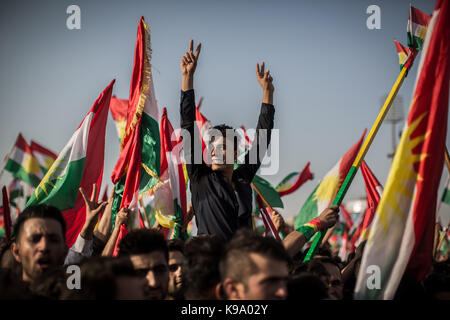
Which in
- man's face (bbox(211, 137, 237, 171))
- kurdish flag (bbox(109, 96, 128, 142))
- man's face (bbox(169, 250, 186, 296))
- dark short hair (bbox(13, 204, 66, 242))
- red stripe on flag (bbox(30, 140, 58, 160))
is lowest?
man's face (bbox(169, 250, 186, 296))

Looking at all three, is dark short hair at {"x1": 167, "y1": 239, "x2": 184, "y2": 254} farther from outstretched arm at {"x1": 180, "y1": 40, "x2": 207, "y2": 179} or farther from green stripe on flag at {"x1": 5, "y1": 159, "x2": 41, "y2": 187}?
green stripe on flag at {"x1": 5, "y1": 159, "x2": 41, "y2": 187}

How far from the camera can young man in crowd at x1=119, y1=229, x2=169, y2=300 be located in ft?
10.9

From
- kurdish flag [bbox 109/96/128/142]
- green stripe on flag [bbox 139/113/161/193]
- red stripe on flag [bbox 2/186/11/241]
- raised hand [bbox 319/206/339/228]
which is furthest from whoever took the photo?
kurdish flag [bbox 109/96/128/142]

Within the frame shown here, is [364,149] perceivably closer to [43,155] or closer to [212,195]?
[212,195]

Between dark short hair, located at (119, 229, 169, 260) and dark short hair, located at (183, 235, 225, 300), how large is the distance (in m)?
0.65

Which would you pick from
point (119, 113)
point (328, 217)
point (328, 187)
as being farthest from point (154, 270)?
Answer: point (119, 113)

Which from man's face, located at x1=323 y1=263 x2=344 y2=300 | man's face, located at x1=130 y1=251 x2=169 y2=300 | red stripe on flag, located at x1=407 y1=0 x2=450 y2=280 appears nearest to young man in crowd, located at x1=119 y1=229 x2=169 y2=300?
man's face, located at x1=130 y1=251 x2=169 y2=300

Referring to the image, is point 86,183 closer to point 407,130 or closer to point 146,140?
point 146,140

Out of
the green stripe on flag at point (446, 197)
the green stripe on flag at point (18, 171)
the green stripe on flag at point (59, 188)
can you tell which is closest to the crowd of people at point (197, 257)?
the green stripe on flag at point (59, 188)

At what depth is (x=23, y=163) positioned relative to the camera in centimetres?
1083

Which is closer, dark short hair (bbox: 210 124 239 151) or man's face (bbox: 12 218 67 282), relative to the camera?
man's face (bbox: 12 218 67 282)

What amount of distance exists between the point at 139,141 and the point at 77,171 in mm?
775

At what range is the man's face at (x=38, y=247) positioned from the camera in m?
3.39
